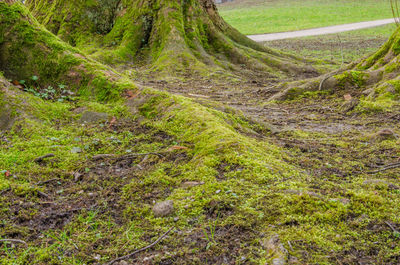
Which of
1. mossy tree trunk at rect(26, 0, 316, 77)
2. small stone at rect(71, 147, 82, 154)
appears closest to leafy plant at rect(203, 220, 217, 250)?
small stone at rect(71, 147, 82, 154)

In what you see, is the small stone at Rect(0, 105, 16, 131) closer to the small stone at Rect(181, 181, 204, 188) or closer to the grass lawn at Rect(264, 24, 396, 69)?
the small stone at Rect(181, 181, 204, 188)

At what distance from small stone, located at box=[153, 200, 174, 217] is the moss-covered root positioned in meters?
2.87

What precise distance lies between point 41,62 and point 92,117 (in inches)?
56.4

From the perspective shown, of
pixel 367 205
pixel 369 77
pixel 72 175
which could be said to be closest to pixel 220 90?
pixel 369 77

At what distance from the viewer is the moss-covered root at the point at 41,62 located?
5516mm

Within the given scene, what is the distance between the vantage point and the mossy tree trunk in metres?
10.9

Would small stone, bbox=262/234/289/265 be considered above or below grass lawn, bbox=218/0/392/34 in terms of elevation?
below

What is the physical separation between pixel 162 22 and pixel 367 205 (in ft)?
31.5

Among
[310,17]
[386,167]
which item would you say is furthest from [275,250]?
[310,17]

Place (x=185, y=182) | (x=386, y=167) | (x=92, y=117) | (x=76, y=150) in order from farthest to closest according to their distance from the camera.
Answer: (x=92, y=117) < (x=76, y=150) < (x=386, y=167) < (x=185, y=182)

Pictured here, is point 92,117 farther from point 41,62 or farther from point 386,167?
point 386,167

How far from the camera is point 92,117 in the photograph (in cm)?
520

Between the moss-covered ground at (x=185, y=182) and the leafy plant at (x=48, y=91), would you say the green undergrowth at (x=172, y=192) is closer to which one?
the moss-covered ground at (x=185, y=182)

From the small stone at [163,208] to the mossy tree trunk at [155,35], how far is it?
7.75m
